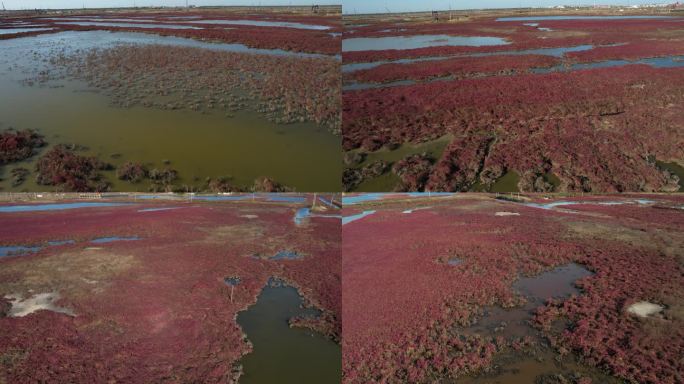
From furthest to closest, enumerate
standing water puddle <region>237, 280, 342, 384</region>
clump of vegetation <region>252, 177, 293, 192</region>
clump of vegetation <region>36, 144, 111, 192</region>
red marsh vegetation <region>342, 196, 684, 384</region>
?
clump of vegetation <region>252, 177, 293, 192</region> → clump of vegetation <region>36, 144, 111, 192</region> → standing water puddle <region>237, 280, 342, 384</region> → red marsh vegetation <region>342, 196, 684, 384</region>

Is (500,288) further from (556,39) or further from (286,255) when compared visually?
(556,39)

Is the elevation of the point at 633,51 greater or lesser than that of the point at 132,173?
greater

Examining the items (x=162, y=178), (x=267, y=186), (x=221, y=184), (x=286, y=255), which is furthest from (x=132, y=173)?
(x=286, y=255)

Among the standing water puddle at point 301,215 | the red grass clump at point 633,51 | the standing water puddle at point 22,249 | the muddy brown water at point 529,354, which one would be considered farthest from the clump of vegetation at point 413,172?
the red grass clump at point 633,51

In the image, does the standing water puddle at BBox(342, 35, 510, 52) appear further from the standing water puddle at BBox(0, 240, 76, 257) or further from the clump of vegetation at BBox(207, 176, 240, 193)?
the standing water puddle at BBox(0, 240, 76, 257)

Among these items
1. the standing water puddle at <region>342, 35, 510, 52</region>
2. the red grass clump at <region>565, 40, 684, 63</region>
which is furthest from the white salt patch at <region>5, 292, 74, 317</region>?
the red grass clump at <region>565, 40, 684, 63</region>

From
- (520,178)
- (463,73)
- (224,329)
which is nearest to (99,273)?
(224,329)

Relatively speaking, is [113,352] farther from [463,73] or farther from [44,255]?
[463,73]
